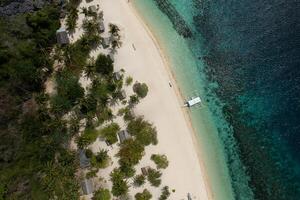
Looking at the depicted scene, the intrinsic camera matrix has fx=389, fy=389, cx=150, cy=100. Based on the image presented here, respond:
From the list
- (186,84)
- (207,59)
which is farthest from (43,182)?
(207,59)

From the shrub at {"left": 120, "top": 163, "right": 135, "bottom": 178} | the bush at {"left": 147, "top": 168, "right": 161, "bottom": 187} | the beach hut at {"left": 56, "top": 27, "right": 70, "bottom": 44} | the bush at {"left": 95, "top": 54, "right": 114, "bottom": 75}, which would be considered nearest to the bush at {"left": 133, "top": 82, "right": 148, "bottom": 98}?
the bush at {"left": 95, "top": 54, "right": 114, "bottom": 75}

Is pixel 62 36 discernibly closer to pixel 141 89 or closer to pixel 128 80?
pixel 128 80

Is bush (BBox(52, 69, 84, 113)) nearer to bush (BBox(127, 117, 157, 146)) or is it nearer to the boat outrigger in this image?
bush (BBox(127, 117, 157, 146))

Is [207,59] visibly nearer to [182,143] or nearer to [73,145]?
[182,143]

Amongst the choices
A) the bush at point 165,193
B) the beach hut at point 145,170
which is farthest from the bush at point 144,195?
the beach hut at point 145,170

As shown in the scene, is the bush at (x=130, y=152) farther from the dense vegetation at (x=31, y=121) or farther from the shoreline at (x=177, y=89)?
the shoreline at (x=177, y=89)

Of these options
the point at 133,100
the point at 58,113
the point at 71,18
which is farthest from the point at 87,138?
the point at 71,18
